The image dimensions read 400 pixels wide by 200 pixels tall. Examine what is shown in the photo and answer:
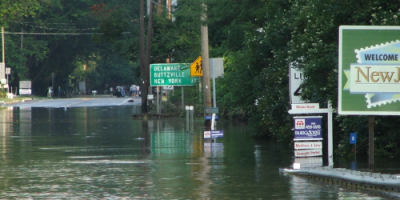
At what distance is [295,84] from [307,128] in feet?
7.48

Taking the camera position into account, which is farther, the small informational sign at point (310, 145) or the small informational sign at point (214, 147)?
the small informational sign at point (214, 147)

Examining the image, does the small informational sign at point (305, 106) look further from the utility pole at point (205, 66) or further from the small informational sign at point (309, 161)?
the utility pole at point (205, 66)

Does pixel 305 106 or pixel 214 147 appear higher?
pixel 305 106

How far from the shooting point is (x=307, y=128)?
16078mm

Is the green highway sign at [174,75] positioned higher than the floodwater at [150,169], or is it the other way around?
the green highway sign at [174,75]

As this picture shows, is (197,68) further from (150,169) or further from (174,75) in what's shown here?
(150,169)

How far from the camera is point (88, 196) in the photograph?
1138 centimetres

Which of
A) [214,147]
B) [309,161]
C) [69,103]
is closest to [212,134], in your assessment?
[214,147]

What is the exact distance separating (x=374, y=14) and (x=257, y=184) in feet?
17.7

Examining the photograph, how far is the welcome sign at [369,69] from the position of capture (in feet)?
43.0

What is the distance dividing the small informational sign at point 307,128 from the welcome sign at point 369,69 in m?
2.60

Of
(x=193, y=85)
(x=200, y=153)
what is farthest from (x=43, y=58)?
(x=200, y=153)

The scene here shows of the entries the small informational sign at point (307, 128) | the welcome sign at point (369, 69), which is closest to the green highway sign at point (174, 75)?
the small informational sign at point (307, 128)

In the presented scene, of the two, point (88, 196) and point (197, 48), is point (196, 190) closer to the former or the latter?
point (88, 196)
